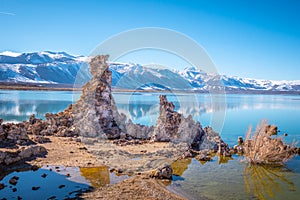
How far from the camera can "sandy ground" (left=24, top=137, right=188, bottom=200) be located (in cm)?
814

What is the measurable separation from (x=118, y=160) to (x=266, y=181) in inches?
194

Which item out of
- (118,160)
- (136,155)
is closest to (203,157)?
(136,155)

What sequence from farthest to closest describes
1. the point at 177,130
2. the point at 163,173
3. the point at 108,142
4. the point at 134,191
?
the point at 177,130
the point at 108,142
the point at 163,173
the point at 134,191

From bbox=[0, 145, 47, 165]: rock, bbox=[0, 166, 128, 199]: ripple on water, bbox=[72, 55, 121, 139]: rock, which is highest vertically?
bbox=[72, 55, 121, 139]: rock

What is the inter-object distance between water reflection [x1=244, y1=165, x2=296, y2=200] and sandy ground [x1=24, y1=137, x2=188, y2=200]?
2.67m

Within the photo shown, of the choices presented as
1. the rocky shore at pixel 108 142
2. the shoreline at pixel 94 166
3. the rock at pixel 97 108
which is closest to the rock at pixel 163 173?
the rocky shore at pixel 108 142

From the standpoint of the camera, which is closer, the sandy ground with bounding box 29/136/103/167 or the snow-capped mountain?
the sandy ground with bounding box 29/136/103/167

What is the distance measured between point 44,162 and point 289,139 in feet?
45.5

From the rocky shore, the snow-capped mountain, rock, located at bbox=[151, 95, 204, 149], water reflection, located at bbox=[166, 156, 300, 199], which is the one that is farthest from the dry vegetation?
the snow-capped mountain

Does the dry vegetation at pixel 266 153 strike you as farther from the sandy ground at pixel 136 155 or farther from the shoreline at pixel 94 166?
the shoreline at pixel 94 166

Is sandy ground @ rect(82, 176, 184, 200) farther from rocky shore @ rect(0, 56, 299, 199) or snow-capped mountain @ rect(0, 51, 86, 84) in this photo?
snow-capped mountain @ rect(0, 51, 86, 84)

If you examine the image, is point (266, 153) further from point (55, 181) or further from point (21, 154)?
point (21, 154)

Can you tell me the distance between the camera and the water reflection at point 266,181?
932 centimetres

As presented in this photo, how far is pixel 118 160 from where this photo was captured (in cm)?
1138
